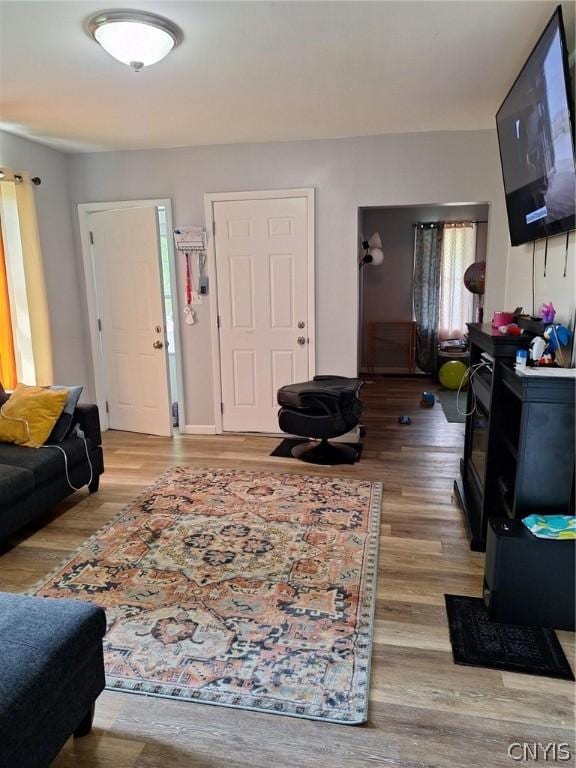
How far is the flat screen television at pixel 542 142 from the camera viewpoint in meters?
1.91

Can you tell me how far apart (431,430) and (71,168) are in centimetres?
414

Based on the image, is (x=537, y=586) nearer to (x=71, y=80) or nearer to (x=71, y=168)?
(x=71, y=80)

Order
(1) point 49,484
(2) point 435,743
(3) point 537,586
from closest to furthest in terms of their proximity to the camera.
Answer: (2) point 435,743, (3) point 537,586, (1) point 49,484

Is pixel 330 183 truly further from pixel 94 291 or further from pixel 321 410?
pixel 94 291

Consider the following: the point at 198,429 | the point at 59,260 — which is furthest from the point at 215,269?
the point at 198,429

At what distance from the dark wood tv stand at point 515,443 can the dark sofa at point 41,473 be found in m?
2.43

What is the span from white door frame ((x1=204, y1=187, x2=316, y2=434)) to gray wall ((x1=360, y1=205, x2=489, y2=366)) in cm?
313

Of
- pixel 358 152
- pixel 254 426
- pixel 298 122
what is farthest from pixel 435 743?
pixel 358 152

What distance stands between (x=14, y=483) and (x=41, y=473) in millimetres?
238

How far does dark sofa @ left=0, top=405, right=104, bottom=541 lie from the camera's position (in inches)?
103

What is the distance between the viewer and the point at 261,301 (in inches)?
174

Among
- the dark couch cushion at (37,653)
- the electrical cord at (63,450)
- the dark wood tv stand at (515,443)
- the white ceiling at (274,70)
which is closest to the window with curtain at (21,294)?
the white ceiling at (274,70)

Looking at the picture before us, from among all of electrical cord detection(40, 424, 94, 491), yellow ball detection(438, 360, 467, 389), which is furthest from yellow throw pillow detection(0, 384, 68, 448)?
yellow ball detection(438, 360, 467, 389)

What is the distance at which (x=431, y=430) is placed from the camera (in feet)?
15.6
